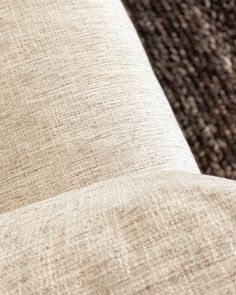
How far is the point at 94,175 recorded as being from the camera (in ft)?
1.95

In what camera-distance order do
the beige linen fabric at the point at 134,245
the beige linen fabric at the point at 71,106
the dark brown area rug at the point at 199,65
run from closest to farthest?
the beige linen fabric at the point at 134,245 < the beige linen fabric at the point at 71,106 < the dark brown area rug at the point at 199,65

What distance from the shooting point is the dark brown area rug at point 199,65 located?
115 cm

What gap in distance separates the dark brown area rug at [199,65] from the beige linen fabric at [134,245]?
0.77m

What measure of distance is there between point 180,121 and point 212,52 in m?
0.21

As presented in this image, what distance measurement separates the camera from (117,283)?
1.11 feet

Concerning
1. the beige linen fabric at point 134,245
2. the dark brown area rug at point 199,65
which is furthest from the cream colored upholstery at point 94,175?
the dark brown area rug at point 199,65

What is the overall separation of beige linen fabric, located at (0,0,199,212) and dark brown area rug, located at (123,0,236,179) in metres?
0.48

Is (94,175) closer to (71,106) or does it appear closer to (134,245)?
(71,106)

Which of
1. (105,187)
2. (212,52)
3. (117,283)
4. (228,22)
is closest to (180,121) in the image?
(212,52)

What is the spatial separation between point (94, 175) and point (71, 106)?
0.32 feet

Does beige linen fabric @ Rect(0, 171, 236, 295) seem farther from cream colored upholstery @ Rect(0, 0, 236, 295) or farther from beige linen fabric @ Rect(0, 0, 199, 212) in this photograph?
beige linen fabric @ Rect(0, 0, 199, 212)

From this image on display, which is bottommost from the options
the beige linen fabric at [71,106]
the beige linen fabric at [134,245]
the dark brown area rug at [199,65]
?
the dark brown area rug at [199,65]

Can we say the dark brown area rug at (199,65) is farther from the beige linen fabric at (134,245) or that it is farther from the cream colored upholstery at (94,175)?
the beige linen fabric at (134,245)

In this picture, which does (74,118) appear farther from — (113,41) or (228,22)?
(228,22)
